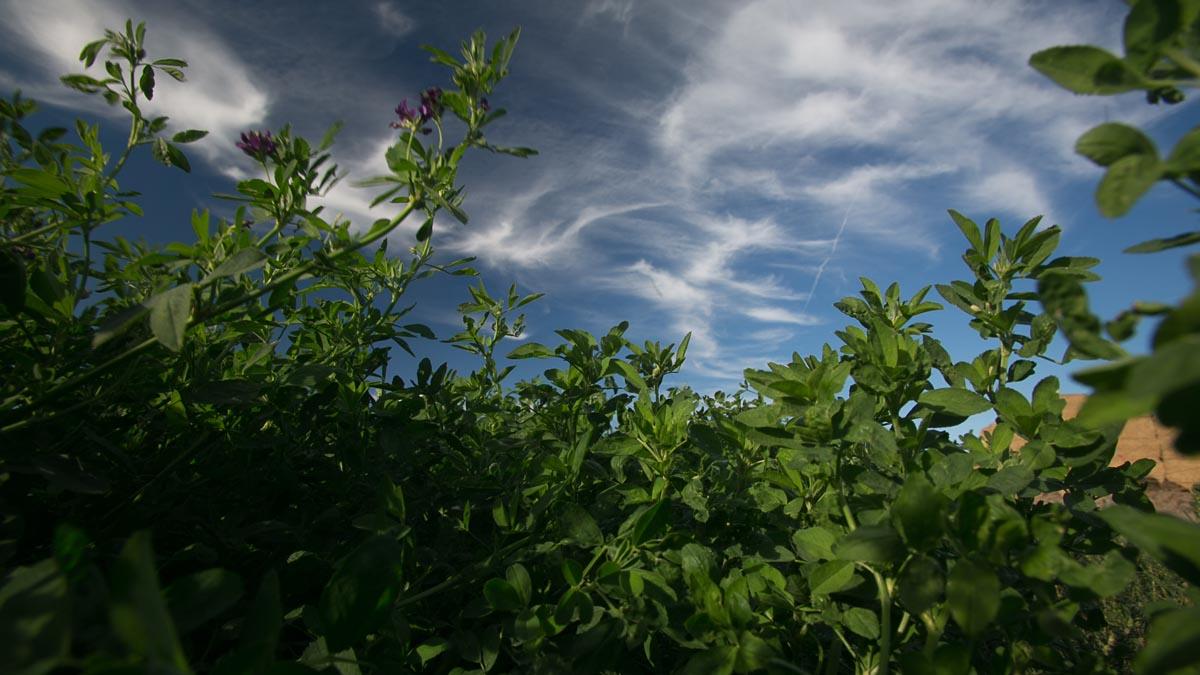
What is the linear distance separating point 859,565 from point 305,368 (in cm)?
126

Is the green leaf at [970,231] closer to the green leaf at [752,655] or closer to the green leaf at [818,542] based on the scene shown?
the green leaf at [818,542]

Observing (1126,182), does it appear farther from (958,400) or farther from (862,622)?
(862,622)

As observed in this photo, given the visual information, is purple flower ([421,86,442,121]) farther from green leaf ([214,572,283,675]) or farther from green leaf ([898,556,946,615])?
green leaf ([898,556,946,615])

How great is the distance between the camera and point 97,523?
136cm

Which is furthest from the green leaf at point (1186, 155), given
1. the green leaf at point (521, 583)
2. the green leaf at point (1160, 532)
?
the green leaf at point (521, 583)

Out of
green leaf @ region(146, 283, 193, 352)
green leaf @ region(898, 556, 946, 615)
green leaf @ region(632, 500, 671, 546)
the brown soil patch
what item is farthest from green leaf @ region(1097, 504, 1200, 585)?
the brown soil patch

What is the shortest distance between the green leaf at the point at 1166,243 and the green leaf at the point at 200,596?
1064 mm

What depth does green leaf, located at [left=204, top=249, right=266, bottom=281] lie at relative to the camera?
1.10m

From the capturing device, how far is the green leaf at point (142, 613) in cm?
51

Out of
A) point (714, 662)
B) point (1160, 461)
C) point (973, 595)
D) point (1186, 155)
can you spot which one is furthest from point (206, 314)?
point (1160, 461)

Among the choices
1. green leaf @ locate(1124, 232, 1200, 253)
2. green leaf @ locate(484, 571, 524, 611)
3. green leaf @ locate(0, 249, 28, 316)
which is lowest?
green leaf @ locate(484, 571, 524, 611)

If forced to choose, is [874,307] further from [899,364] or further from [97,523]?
[97,523]

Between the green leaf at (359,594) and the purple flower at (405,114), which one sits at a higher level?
the purple flower at (405,114)

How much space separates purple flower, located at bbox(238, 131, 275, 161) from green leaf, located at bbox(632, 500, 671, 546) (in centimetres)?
119
